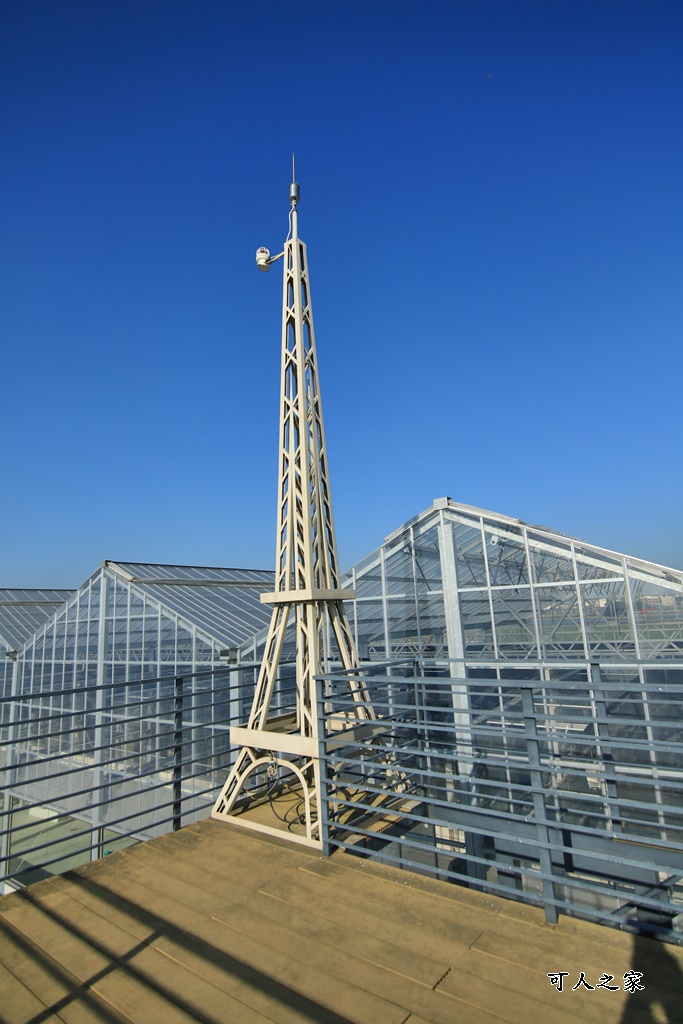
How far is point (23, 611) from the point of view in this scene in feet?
63.6

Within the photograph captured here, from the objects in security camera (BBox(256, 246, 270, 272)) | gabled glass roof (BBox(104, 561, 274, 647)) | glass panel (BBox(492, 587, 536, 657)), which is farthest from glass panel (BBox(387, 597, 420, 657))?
security camera (BBox(256, 246, 270, 272))

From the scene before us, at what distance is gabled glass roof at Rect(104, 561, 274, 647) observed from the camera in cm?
1175

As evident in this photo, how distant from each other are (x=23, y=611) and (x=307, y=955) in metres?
20.4

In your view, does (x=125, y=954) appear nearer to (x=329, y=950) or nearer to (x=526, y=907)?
(x=329, y=950)

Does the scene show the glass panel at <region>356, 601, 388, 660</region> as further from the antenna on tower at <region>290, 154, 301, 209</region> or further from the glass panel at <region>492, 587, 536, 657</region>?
the antenna on tower at <region>290, 154, 301, 209</region>

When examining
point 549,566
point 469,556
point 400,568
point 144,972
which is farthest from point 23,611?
point 144,972

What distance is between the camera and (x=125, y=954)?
8.21 ft

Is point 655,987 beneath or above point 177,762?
beneath

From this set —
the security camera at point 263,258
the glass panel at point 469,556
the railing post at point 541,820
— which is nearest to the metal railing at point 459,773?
the railing post at point 541,820

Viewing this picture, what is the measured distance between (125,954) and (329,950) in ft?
3.10

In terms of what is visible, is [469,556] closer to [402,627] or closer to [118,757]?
[402,627]

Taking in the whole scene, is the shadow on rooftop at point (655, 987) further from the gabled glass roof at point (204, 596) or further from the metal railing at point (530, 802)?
the gabled glass roof at point (204, 596)

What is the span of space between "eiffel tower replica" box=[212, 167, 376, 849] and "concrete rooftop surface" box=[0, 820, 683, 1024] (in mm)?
1031

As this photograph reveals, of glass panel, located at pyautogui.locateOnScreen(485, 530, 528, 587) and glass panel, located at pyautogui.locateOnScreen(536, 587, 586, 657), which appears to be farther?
glass panel, located at pyautogui.locateOnScreen(485, 530, 528, 587)
